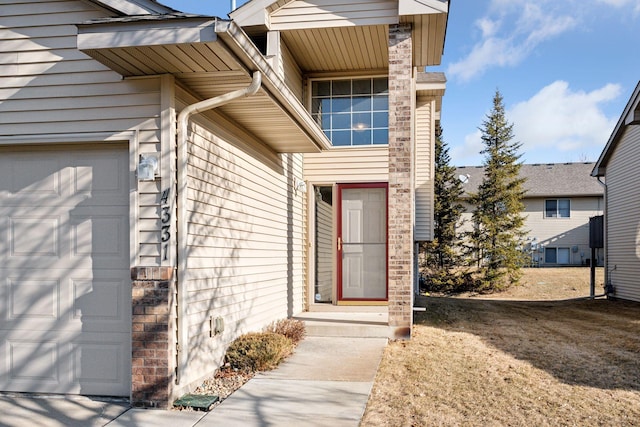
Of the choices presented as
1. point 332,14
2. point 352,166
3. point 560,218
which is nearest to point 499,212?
point 560,218

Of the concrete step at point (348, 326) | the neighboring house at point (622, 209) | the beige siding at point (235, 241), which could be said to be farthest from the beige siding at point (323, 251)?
the neighboring house at point (622, 209)

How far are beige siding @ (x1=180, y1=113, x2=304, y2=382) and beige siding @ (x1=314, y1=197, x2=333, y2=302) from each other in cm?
71

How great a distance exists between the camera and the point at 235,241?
6430 mm

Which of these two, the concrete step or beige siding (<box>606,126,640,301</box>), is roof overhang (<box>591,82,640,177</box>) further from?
the concrete step

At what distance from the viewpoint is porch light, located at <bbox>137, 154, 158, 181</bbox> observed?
4.68 m

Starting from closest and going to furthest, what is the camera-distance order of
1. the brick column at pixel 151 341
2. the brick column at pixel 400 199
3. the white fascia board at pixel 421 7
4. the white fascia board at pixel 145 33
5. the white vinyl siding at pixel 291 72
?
the white fascia board at pixel 145 33, the brick column at pixel 151 341, the white fascia board at pixel 421 7, the brick column at pixel 400 199, the white vinyl siding at pixel 291 72

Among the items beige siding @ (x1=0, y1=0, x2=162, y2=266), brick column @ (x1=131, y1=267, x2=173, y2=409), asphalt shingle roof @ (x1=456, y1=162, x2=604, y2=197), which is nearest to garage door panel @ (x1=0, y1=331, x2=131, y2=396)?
brick column @ (x1=131, y1=267, x2=173, y2=409)

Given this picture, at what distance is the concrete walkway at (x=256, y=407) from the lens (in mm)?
4324

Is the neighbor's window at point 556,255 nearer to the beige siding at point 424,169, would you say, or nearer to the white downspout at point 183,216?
the beige siding at point 424,169

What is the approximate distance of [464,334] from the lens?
28.2 feet

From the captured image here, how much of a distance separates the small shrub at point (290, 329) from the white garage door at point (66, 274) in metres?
2.65

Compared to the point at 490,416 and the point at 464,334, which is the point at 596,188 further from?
the point at 490,416

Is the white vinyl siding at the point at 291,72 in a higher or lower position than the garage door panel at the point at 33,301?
higher

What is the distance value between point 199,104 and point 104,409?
2.67m
